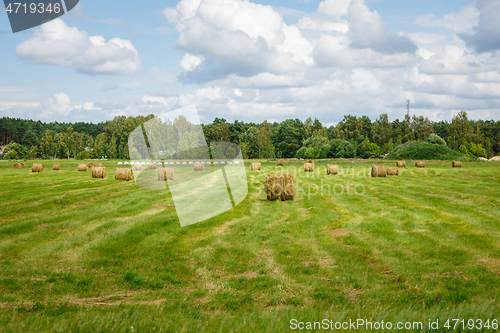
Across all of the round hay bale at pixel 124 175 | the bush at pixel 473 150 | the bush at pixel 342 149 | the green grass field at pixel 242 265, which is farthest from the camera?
the bush at pixel 473 150

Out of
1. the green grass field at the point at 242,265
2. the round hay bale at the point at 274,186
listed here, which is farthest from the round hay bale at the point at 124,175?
the round hay bale at the point at 274,186

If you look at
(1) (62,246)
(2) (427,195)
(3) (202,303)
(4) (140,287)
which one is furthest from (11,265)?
(2) (427,195)

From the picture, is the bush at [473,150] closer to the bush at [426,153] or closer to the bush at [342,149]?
the bush at [426,153]

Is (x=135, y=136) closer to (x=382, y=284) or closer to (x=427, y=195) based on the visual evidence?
(x=382, y=284)

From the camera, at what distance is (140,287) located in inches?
384

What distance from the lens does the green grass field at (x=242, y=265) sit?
6.48m

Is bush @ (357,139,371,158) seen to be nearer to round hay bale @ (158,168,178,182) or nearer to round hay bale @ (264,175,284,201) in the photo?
round hay bale @ (158,168,178,182)

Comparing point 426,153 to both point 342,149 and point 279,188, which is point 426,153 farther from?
point 279,188

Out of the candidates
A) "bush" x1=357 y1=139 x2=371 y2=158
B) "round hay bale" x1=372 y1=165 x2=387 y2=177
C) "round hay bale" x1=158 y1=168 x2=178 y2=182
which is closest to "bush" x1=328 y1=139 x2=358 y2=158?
"bush" x1=357 y1=139 x2=371 y2=158

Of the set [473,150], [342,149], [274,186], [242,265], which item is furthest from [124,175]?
[473,150]

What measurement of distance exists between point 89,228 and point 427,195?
21.5 metres

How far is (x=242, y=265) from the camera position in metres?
11.4

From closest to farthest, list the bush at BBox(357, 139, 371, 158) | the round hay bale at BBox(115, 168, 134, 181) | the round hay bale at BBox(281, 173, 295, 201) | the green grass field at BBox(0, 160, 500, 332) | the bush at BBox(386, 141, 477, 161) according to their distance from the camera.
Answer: the green grass field at BBox(0, 160, 500, 332) → the round hay bale at BBox(281, 173, 295, 201) → the round hay bale at BBox(115, 168, 134, 181) → the bush at BBox(386, 141, 477, 161) → the bush at BBox(357, 139, 371, 158)

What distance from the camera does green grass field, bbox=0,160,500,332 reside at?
21.3ft
